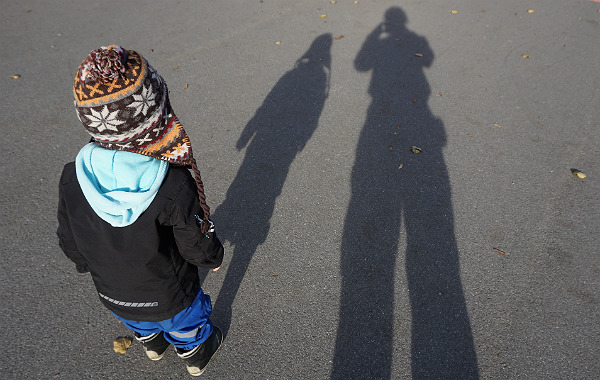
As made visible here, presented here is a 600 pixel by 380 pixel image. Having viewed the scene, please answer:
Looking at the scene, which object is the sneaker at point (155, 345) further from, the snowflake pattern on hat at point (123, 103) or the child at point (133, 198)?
the snowflake pattern on hat at point (123, 103)

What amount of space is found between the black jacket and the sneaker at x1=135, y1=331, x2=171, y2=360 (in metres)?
0.43

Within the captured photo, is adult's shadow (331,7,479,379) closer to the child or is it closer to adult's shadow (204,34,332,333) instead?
adult's shadow (204,34,332,333)

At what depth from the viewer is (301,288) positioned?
2.87m

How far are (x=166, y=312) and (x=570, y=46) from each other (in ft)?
22.6

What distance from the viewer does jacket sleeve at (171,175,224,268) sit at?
170 cm

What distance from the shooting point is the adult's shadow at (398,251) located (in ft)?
8.25

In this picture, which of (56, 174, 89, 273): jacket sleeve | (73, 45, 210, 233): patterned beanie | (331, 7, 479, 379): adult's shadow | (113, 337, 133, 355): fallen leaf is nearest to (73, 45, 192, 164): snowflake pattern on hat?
(73, 45, 210, 233): patterned beanie

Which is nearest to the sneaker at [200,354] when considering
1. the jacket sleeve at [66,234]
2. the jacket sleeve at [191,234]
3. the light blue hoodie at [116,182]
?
the jacket sleeve at [191,234]

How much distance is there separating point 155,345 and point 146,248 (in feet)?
3.25

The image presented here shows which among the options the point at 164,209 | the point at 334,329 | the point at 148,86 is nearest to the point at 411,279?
the point at 334,329

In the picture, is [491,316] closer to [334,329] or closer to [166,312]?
[334,329]

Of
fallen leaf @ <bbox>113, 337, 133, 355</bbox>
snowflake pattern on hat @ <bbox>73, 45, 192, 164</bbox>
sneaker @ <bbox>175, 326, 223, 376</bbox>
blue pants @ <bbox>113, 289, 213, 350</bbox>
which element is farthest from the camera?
fallen leaf @ <bbox>113, 337, 133, 355</bbox>

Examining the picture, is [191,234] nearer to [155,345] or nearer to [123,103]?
[123,103]

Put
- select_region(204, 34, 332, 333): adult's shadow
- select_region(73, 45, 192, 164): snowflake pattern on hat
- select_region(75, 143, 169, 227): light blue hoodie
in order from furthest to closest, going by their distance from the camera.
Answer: select_region(204, 34, 332, 333): adult's shadow, select_region(75, 143, 169, 227): light blue hoodie, select_region(73, 45, 192, 164): snowflake pattern on hat
